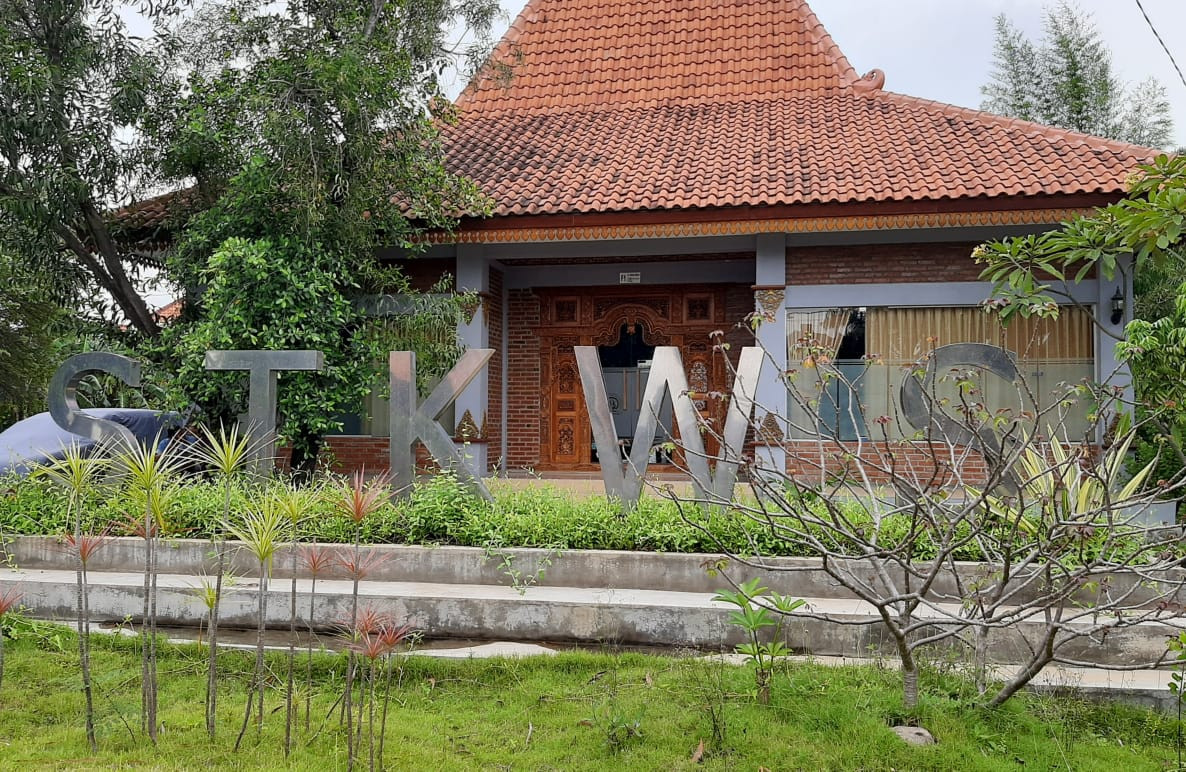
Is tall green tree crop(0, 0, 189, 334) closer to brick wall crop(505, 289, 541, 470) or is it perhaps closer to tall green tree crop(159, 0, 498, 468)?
tall green tree crop(159, 0, 498, 468)

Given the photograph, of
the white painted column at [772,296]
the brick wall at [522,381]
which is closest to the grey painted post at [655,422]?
the white painted column at [772,296]

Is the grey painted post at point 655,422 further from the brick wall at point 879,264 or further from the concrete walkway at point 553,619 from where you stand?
the brick wall at point 879,264

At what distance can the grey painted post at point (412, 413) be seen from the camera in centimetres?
695

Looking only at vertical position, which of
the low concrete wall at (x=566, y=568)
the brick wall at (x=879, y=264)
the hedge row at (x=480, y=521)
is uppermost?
the brick wall at (x=879, y=264)

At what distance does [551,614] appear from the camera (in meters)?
5.24

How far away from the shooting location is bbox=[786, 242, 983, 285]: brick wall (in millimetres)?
9859

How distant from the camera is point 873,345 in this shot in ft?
33.0

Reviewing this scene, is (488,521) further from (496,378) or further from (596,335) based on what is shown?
(596,335)

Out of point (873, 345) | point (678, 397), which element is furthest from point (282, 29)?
point (873, 345)

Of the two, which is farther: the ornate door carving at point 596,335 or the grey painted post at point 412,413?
the ornate door carving at point 596,335

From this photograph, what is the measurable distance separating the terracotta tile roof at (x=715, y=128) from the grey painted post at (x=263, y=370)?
3512 millimetres

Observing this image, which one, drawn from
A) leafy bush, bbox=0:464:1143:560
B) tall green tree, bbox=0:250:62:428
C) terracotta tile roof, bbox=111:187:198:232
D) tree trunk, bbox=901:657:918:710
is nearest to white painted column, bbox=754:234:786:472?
leafy bush, bbox=0:464:1143:560

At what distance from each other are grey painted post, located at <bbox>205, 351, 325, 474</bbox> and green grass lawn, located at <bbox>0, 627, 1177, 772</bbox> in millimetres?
2738

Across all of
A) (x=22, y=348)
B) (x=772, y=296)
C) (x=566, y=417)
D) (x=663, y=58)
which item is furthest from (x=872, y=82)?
(x=22, y=348)
